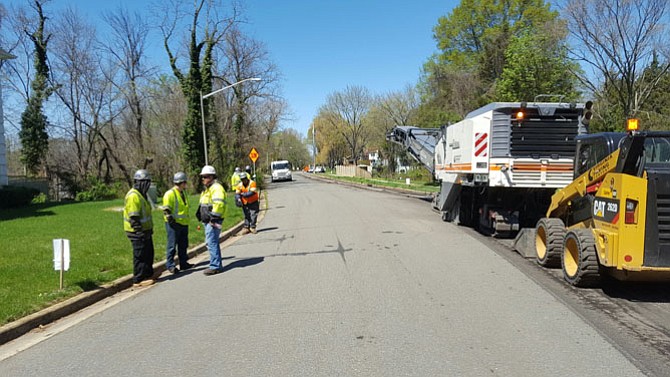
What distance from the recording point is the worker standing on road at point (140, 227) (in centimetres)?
729

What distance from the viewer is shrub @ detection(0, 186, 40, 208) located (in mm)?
20609

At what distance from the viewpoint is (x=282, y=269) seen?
836 centimetres

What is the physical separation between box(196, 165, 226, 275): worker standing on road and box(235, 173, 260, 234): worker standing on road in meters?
4.95

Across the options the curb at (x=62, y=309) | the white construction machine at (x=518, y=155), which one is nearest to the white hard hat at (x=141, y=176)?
the curb at (x=62, y=309)

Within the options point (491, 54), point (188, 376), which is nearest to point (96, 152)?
point (491, 54)

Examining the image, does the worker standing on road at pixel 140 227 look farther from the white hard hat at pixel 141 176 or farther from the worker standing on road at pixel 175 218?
the worker standing on road at pixel 175 218

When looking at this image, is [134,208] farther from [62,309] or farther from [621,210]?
[621,210]

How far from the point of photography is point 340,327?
5.20 meters

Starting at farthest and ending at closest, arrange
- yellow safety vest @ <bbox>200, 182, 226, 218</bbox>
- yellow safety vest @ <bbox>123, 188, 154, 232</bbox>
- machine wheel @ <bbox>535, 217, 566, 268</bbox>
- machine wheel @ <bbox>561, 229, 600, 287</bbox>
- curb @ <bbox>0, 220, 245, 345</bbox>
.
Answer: yellow safety vest @ <bbox>200, 182, 226, 218</bbox> < machine wheel @ <bbox>535, 217, 566, 268</bbox> < yellow safety vest @ <bbox>123, 188, 154, 232</bbox> < machine wheel @ <bbox>561, 229, 600, 287</bbox> < curb @ <bbox>0, 220, 245, 345</bbox>

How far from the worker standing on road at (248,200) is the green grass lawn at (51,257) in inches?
29.6

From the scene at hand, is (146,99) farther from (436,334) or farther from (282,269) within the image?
(436,334)

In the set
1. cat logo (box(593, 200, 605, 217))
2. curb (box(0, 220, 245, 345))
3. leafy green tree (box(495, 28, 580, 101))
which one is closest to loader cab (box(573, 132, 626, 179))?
cat logo (box(593, 200, 605, 217))

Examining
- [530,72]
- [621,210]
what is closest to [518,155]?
[621,210]

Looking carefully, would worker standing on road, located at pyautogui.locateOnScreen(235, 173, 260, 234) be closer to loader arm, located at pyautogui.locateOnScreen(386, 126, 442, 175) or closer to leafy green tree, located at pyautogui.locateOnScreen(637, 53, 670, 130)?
loader arm, located at pyautogui.locateOnScreen(386, 126, 442, 175)
